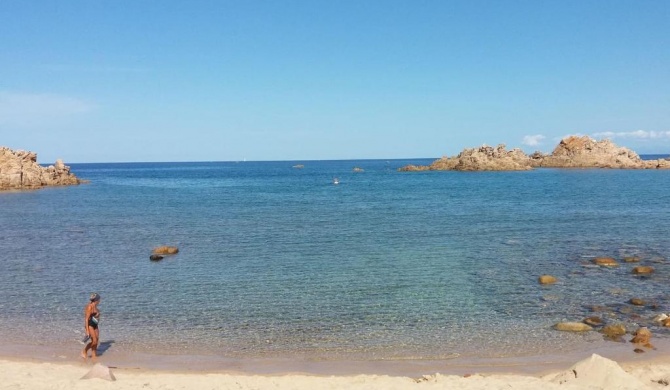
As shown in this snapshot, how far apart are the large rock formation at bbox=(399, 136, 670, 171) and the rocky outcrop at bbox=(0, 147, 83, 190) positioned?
12650 cm

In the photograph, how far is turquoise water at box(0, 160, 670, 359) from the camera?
2069 centimetres

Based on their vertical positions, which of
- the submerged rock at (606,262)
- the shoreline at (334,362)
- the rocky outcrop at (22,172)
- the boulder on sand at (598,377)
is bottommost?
the shoreline at (334,362)

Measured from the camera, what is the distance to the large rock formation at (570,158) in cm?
17462

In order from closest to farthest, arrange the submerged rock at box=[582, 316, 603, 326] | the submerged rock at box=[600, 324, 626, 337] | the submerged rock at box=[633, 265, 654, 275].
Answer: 1. the submerged rock at box=[600, 324, 626, 337]
2. the submerged rock at box=[582, 316, 603, 326]
3. the submerged rock at box=[633, 265, 654, 275]

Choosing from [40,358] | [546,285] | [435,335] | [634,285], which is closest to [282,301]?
[435,335]

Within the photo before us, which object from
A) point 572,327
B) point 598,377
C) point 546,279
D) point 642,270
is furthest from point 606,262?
point 598,377

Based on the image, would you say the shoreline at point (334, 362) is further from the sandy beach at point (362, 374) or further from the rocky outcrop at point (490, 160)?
the rocky outcrop at point (490, 160)

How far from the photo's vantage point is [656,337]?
20219 mm

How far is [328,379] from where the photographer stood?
52.4ft

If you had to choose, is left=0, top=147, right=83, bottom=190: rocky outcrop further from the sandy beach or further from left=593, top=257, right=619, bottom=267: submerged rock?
left=593, top=257, right=619, bottom=267: submerged rock

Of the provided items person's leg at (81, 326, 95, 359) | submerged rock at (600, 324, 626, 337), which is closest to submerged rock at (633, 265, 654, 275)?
submerged rock at (600, 324, 626, 337)

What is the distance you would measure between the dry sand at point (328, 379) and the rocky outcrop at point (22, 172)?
106 metres

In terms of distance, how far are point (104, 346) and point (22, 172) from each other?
A: 105936mm

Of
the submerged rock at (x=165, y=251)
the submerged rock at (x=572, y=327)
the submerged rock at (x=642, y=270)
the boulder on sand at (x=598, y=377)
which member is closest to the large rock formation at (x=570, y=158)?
the submerged rock at (x=642, y=270)
